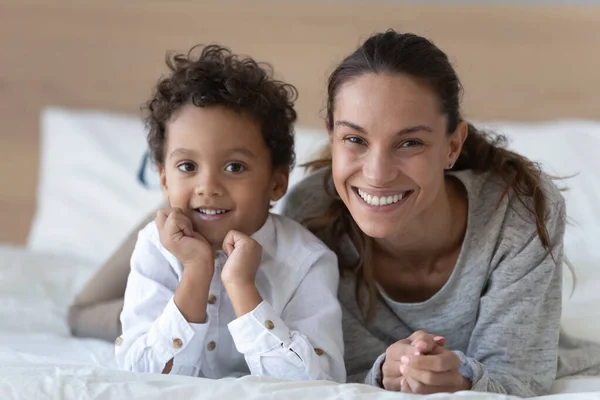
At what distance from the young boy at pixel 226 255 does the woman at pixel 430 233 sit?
0.10 meters

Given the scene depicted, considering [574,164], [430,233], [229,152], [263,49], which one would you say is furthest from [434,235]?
[263,49]

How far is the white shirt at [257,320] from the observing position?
54.7 inches

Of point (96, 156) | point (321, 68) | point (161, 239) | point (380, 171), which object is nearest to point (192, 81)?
point (161, 239)

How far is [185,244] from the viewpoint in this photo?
146cm

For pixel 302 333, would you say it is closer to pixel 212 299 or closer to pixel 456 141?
pixel 212 299

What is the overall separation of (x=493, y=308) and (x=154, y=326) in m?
0.53

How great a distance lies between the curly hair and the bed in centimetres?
63

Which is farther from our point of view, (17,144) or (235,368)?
(17,144)

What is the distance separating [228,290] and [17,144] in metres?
1.76

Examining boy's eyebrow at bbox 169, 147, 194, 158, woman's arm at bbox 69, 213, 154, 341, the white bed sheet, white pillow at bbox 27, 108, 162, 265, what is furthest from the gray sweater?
white pillow at bbox 27, 108, 162, 265

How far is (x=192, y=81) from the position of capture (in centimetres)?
151

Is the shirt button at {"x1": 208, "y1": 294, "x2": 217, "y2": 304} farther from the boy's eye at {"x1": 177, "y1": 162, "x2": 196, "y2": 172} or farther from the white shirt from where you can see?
the boy's eye at {"x1": 177, "y1": 162, "x2": 196, "y2": 172}

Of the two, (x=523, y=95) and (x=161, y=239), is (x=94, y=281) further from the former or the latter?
(x=523, y=95)

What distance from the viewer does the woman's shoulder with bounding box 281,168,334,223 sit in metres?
1.68
